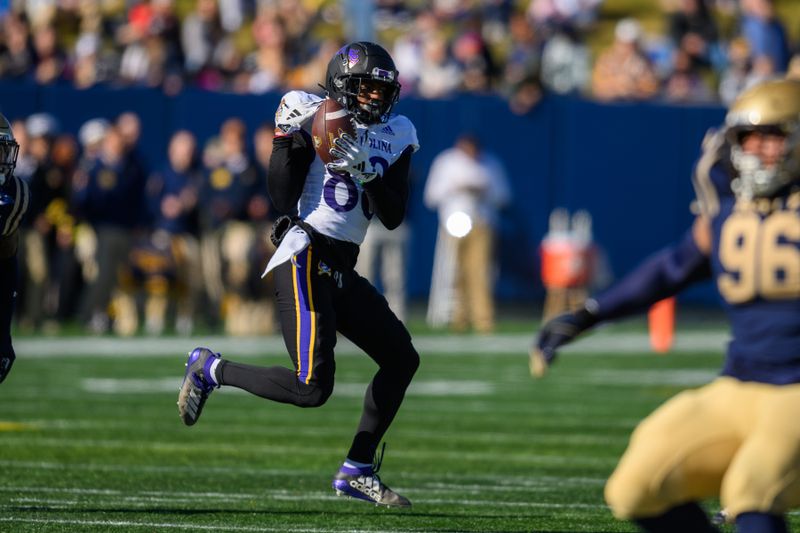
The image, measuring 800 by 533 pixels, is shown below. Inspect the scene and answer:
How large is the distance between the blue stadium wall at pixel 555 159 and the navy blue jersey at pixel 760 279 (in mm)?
13543

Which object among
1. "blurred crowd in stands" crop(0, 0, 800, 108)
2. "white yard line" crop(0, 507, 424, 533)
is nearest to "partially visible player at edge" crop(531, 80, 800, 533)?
"white yard line" crop(0, 507, 424, 533)

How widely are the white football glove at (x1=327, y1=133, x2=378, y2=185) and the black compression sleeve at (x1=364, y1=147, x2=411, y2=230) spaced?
4cm

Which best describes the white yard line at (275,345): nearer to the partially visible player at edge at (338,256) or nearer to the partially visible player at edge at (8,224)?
the partially visible player at edge at (338,256)

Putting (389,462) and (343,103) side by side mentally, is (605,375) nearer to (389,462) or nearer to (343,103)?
(389,462)

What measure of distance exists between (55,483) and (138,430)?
7.19 feet

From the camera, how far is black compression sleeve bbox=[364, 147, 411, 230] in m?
6.39

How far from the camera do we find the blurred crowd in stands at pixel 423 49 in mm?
17797

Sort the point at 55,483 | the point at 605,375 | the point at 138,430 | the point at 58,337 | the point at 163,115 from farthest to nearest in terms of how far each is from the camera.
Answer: the point at 163,115, the point at 58,337, the point at 605,375, the point at 138,430, the point at 55,483

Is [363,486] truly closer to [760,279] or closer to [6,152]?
[6,152]

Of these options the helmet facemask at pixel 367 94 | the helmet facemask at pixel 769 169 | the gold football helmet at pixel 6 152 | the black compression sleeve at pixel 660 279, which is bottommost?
the black compression sleeve at pixel 660 279

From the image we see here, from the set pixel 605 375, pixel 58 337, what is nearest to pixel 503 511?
pixel 605 375

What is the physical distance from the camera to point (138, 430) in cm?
946

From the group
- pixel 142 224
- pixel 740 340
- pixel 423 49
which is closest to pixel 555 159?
pixel 423 49

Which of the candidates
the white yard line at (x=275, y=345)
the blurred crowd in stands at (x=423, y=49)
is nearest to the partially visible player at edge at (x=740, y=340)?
the white yard line at (x=275, y=345)
